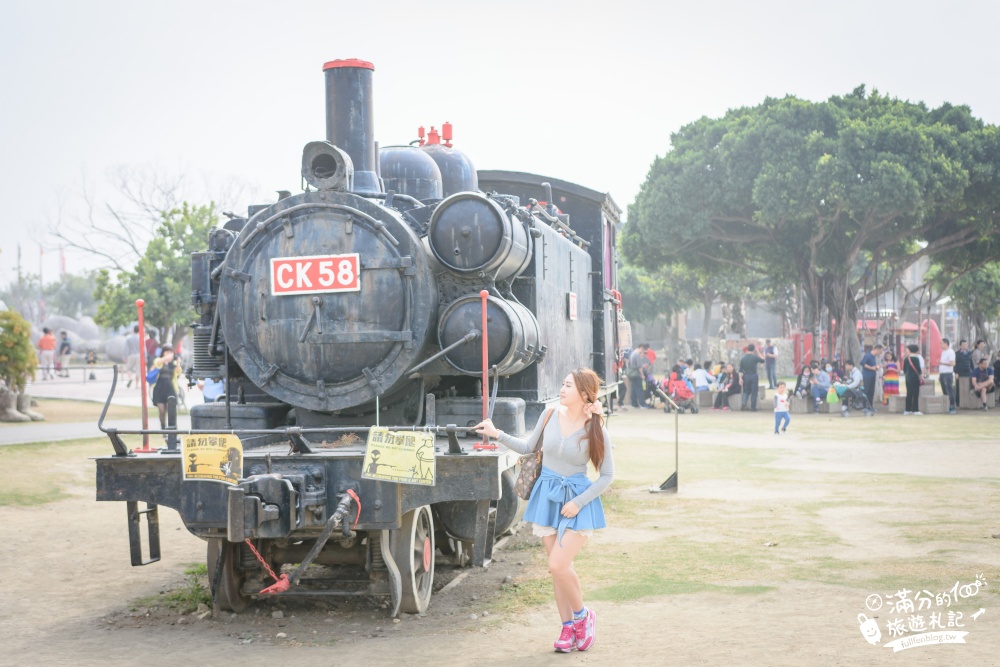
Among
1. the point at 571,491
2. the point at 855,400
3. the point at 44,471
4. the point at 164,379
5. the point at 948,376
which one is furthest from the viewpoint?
the point at 855,400

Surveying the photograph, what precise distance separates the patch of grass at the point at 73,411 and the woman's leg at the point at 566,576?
15.4m

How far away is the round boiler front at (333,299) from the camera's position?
701cm

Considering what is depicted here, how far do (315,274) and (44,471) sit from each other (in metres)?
8.37

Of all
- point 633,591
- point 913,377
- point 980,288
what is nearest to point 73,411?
point 913,377

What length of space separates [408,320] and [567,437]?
1.63 metres

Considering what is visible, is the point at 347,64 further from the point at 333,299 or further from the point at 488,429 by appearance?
the point at 488,429

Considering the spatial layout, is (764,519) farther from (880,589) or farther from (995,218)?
(995,218)

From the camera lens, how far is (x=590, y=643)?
573 centimetres

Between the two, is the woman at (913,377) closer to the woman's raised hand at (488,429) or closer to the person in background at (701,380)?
the person in background at (701,380)

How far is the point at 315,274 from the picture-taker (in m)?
7.06

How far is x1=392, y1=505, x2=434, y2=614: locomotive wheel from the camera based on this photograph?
6.49 metres

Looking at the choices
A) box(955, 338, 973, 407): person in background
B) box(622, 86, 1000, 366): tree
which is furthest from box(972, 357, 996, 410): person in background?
box(622, 86, 1000, 366): tree

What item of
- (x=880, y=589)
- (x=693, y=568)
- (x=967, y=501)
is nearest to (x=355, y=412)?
(x=693, y=568)

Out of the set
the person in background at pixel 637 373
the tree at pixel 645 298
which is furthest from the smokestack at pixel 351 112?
the tree at pixel 645 298
